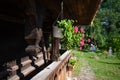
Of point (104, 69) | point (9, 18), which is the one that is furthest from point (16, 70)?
point (104, 69)

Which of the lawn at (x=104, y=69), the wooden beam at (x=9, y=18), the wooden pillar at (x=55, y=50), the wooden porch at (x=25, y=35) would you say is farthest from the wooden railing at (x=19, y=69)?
the lawn at (x=104, y=69)

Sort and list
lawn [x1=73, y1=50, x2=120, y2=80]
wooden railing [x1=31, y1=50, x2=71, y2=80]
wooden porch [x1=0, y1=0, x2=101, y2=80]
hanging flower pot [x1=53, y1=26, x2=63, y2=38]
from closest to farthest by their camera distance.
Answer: wooden railing [x1=31, y1=50, x2=71, y2=80]
wooden porch [x1=0, y1=0, x2=101, y2=80]
hanging flower pot [x1=53, y1=26, x2=63, y2=38]
lawn [x1=73, y1=50, x2=120, y2=80]

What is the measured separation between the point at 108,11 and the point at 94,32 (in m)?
11.4

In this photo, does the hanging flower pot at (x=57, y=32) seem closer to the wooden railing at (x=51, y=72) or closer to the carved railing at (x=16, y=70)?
the wooden railing at (x=51, y=72)

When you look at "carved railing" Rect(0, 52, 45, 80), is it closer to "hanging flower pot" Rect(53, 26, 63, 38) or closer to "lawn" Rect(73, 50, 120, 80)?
"hanging flower pot" Rect(53, 26, 63, 38)

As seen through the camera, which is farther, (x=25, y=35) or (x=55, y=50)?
(x=55, y=50)

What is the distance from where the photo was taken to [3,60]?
5043mm

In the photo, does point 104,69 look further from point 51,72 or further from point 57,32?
point 51,72

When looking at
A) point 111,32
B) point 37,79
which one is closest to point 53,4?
point 37,79

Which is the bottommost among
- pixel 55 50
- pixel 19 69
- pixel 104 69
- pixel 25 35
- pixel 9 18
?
pixel 104 69

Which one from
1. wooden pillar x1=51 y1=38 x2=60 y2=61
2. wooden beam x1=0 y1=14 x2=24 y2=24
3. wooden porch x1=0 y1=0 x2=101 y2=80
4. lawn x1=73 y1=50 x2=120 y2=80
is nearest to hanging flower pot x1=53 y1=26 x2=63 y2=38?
wooden porch x1=0 y1=0 x2=101 y2=80

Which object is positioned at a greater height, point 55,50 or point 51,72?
point 55,50

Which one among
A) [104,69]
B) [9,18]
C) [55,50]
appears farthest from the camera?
[104,69]

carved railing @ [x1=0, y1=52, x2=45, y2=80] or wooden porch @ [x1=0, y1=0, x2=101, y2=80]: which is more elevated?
wooden porch @ [x1=0, y1=0, x2=101, y2=80]
